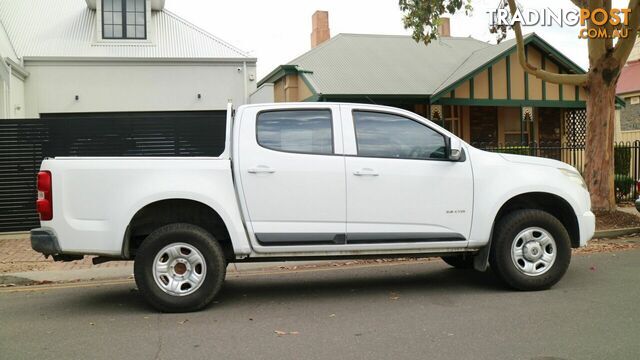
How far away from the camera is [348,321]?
534 cm

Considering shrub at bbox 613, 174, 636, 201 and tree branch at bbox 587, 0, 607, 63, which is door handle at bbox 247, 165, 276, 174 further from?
shrub at bbox 613, 174, 636, 201

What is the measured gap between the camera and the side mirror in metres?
5.97

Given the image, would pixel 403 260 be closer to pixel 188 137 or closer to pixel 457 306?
pixel 457 306

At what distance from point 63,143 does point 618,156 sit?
554 inches

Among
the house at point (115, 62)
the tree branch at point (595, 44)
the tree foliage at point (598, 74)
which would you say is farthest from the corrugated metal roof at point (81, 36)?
the tree branch at point (595, 44)

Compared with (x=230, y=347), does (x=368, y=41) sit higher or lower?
higher

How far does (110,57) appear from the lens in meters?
15.9

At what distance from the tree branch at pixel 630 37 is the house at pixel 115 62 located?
31.8 feet

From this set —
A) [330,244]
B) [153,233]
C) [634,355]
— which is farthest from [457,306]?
[153,233]

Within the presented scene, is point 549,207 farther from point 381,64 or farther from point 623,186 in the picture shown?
point 381,64

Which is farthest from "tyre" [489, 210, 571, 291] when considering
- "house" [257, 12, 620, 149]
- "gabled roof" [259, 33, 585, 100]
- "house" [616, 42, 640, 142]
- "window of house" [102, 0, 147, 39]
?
"house" [616, 42, 640, 142]

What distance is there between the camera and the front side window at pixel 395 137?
6023mm

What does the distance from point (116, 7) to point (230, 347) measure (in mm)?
15292

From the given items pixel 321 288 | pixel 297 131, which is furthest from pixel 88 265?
pixel 297 131
